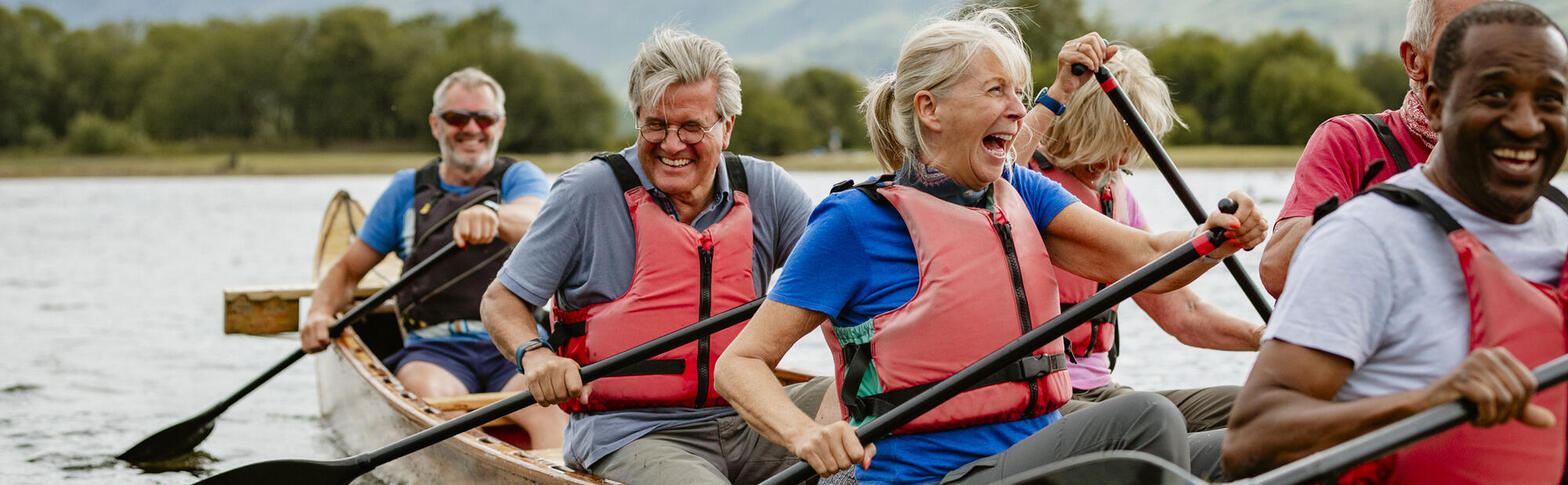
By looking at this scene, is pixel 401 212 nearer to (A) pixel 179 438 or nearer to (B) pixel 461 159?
(B) pixel 461 159

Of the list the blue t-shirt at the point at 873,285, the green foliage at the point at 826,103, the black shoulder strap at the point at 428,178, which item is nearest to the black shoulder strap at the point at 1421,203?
the blue t-shirt at the point at 873,285

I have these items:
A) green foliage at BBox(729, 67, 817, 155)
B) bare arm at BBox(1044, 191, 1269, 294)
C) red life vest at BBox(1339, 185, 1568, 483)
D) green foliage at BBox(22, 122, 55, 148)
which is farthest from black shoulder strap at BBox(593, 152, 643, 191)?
green foliage at BBox(22, 122, 55, 148)

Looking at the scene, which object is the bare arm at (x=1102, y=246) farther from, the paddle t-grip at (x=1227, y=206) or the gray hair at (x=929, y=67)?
the gray hair at (x=929, y=67)

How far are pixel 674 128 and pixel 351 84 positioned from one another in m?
73.6

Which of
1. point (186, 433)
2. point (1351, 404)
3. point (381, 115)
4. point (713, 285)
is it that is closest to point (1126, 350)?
point (186, 433)

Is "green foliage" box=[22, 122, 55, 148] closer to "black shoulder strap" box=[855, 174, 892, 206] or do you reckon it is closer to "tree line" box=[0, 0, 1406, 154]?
"tree line" box=[0, 0, 1406, 154]

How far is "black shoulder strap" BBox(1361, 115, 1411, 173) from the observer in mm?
3061

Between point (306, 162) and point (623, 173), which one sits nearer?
point (623, 173)

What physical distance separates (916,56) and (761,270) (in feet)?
4.15

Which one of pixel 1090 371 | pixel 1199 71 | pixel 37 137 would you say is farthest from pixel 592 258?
pixel 37 137

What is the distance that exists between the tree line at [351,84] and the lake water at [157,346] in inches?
1382

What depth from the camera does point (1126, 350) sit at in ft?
33.2

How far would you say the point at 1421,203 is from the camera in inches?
73.3

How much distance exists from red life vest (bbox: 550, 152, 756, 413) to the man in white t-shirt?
1896 mm
